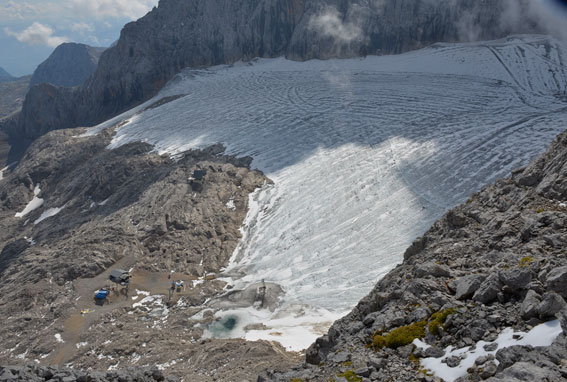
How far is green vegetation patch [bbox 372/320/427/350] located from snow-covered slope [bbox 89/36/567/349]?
14232mm

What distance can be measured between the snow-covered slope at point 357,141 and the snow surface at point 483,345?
16092 mm

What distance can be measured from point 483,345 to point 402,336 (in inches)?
86.9

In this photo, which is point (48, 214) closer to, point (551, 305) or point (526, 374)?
point (551, 305)

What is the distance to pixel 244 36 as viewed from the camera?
100562 millimetres

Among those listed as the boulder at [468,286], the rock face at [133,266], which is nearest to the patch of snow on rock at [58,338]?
the rock face at [133,266]

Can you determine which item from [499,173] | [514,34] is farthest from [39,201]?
[514,34]

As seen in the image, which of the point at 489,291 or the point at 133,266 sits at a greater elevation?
the point at 489,291

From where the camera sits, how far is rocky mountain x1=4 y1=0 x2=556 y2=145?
3228 inches

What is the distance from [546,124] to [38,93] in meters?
136

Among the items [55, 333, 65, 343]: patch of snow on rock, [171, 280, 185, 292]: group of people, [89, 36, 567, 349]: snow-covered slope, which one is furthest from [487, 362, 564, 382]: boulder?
[171, 280, 185, 292]: group of people

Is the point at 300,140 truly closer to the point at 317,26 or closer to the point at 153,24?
the point at 317,26

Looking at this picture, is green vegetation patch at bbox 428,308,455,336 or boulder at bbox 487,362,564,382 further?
green vegetation patch at bbox 428,308,455,336

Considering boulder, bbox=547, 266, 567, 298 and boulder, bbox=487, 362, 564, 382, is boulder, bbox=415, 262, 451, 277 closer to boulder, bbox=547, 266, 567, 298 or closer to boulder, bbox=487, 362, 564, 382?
boulder, bbox=547, 266, 567, 298

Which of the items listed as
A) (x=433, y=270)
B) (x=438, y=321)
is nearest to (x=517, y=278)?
(x=438, y=321)
